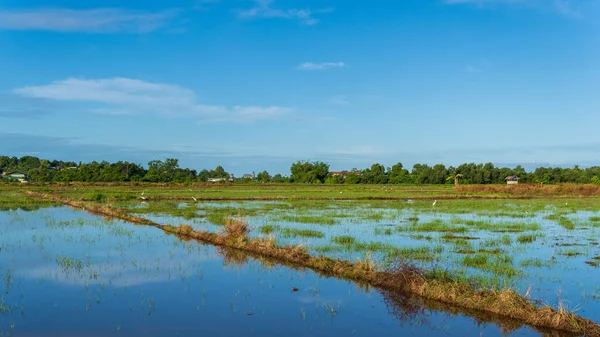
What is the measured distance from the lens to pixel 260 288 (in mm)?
7895

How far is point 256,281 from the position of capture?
837cm

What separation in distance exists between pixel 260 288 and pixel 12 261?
558cm

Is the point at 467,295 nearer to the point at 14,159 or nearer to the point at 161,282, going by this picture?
the point at 161,282

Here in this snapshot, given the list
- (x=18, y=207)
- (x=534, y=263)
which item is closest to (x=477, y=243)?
→ (x=534, y=263)

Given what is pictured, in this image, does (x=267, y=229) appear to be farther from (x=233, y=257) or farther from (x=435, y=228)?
(x=435, y=228)

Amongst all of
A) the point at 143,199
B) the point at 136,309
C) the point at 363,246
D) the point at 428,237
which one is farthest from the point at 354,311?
the point at 143,199

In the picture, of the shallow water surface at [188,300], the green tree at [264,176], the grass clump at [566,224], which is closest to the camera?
the shallow water surface at [188,300]

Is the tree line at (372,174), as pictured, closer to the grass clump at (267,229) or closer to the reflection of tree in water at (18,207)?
the reflection of tree in water at (18,207)

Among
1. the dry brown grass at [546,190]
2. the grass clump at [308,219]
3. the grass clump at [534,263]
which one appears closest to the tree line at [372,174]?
the dry brown grass at [546,190]

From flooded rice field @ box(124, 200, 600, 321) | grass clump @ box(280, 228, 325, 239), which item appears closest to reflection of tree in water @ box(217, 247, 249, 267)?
flooded rice field @ box(124, 200, 600, 321)

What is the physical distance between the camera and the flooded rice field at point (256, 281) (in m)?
6.05

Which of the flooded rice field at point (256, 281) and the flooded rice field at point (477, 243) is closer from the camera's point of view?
the flooded rice field at point (256, 281)

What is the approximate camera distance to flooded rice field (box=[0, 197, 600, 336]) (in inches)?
238

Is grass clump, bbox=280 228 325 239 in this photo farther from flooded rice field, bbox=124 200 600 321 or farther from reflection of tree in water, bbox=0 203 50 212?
reflection of tree in water, bbox=0 203 50 212
